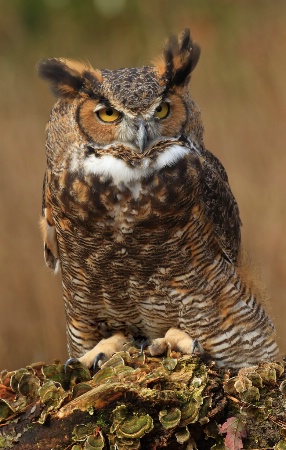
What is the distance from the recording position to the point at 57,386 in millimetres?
2117

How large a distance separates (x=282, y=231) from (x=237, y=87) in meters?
0.95

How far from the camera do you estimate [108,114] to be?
87.0 inches

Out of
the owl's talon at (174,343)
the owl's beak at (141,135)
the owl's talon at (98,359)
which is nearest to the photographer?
the owl's beak at (141,135)

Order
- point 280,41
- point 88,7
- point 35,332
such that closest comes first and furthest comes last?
point 35,332 → point 280,41 → point 88,7

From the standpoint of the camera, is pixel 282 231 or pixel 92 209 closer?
pixel 92 209

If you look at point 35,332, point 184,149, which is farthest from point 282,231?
point 184,149

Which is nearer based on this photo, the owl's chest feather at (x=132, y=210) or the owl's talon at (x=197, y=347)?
the owl's chest feather at (x=132, y=210)

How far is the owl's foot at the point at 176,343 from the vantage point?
7.77 feet

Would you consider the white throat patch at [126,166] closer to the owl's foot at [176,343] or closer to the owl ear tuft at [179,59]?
the owl ear tuft at [179,59]

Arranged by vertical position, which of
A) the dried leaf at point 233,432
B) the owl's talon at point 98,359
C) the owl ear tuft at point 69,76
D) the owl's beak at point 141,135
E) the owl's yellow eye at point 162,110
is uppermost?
the owl ear tuft at point 69,76

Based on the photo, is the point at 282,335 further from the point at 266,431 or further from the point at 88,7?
the point at 88,7

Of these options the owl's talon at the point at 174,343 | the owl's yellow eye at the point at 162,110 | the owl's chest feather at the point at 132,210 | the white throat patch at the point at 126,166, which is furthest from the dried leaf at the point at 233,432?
the owl's yellow eye at the point at 162,110

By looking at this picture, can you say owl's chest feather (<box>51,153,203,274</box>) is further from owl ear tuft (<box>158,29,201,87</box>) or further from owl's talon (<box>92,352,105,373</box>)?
owl's talon (<box>92,352,105,373</box>)

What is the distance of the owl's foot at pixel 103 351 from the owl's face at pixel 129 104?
637 mm
